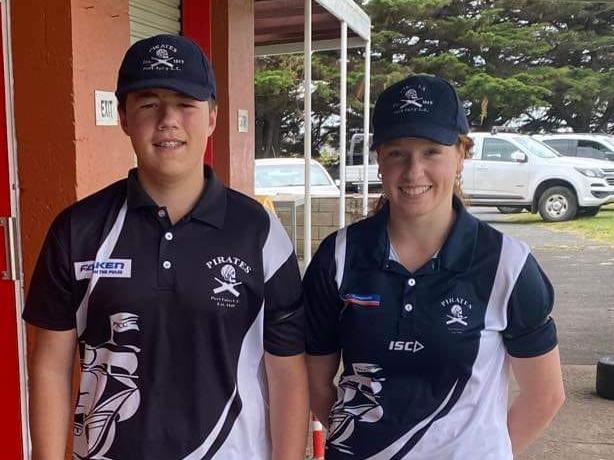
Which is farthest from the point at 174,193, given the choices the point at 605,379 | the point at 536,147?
the point at 536,147

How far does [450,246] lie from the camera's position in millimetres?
1646

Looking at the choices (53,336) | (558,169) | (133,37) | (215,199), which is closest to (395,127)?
(215,199)

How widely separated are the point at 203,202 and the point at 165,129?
0.60ft

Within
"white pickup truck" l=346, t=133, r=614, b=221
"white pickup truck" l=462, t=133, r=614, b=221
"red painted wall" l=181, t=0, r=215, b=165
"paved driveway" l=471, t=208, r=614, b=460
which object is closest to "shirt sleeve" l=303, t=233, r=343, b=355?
"paved driveway" l=471, t=208, r=614, b=460

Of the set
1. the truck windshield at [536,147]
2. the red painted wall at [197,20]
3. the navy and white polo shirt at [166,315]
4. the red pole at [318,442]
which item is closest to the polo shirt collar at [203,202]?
the navy and white polo shirt at [166,315]

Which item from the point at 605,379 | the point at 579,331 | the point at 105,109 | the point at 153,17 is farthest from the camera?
the point at 579,331

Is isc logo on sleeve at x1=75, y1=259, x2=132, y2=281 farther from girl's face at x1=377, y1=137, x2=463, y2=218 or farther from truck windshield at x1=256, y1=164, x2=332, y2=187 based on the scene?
truck windshield at x1=256, y1=164, x2=332, y2=187

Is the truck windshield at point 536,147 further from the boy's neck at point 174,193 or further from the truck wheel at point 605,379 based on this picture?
the boy's neck at point 174,193

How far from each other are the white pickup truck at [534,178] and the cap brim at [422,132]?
13.8 m

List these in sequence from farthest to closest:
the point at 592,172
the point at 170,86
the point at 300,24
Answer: the point at 592,172 → the point at 300,24 → the point at 170,86

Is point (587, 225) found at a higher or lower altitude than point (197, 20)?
lower

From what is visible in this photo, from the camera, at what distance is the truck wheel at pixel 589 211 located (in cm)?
1602

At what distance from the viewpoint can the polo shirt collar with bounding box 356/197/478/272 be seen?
1629 millimetres

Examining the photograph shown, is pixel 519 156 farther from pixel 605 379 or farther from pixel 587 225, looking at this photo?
pixel 605 379
